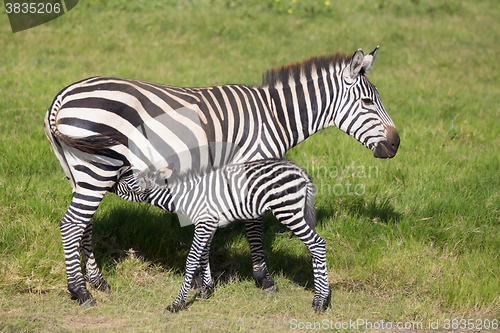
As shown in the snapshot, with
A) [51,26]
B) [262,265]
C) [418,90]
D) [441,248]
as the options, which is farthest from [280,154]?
[51,26]

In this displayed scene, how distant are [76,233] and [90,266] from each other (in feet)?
2.00

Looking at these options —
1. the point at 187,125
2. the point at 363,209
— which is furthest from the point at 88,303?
the point at 363,209

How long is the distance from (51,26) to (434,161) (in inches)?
467

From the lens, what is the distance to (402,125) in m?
8.68

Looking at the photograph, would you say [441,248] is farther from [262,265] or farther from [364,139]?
[262,265]

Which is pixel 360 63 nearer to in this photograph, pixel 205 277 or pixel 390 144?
pixel 390 144

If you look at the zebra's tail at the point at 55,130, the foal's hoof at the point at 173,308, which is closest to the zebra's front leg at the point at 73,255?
the zebra's tail at the point at 55,130

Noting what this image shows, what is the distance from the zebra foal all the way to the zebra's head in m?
0.95

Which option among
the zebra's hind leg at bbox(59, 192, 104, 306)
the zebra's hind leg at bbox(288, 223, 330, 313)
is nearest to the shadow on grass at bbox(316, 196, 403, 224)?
the zebra's hind leg at bbox(288, 223, 330, 313)

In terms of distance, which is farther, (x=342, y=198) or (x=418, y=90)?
(x=418, y=90)

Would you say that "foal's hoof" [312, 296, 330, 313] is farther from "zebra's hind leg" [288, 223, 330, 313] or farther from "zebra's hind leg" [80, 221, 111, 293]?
"zebra's hind leg" [80, 221, 111, 293]

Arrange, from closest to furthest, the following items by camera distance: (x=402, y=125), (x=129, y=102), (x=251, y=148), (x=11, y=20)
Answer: (x=129, y=102) < (x=251, y=148) < (x=402, y=125) < (x=11, y=20)

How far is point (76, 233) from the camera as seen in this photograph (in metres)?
4.37

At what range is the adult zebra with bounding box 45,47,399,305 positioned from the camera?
4.25m
